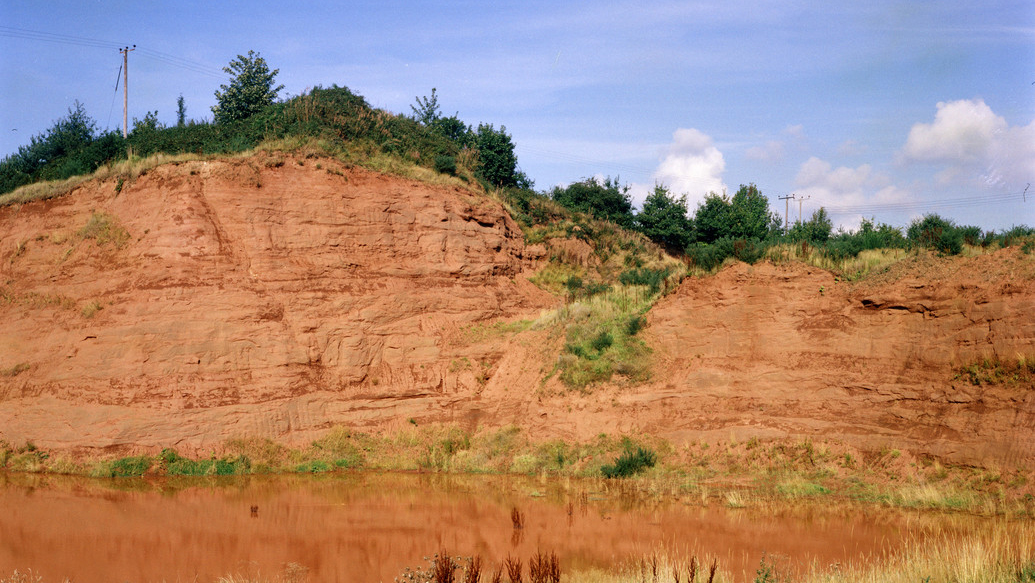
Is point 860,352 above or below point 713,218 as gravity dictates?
below

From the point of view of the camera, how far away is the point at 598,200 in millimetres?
41375

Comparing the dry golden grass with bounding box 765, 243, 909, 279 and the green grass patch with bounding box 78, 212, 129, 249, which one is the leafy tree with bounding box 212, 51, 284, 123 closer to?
the green grass patch with bounding box 78, 212, 129, 249

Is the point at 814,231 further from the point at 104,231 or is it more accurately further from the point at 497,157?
the point at 104,231

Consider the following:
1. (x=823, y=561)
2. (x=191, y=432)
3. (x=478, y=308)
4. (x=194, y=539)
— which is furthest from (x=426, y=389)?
(x=823, y=561)

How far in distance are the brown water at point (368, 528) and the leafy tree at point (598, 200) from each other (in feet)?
76.5

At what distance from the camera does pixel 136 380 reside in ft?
74.3

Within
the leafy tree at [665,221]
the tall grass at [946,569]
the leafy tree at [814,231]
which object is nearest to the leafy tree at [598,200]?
the leafy tree at [665,221]

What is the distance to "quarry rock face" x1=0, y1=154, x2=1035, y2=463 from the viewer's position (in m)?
18.8

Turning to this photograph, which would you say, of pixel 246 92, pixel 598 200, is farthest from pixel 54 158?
pixel 598 200

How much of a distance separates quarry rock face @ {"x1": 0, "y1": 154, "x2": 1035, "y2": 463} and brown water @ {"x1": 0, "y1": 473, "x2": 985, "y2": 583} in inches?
119

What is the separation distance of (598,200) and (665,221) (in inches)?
145

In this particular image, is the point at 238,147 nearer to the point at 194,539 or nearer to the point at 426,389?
the point at 426,389

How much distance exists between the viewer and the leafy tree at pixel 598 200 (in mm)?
40906

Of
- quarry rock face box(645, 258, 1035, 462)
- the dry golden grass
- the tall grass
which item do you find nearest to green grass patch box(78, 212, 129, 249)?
quarry rock face box(645, 258, 1035, 462)
